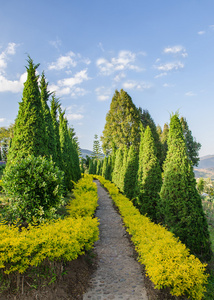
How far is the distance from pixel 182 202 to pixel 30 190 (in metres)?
4.50

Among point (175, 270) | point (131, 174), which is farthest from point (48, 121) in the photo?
point (175, 270)

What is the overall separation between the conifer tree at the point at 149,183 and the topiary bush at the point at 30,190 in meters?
4.91

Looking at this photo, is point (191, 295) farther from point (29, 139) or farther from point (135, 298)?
point (29, 139)

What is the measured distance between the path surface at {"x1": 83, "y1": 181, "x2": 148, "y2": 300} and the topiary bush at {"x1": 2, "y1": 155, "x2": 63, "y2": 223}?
2.06 metres

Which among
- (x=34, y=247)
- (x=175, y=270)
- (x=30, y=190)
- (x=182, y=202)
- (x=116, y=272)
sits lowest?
(x=116, y=272)

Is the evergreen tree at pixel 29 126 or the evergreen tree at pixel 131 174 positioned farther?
the evergreen tree at pixel 131 174

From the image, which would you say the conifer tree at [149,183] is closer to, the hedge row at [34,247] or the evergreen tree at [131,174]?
the evergreen tree at [131,174]

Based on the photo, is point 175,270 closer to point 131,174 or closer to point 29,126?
point 29,126

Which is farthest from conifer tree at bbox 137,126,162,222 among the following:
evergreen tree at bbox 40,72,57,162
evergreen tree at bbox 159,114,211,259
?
evergreen tree at bbox 40,72,57,162

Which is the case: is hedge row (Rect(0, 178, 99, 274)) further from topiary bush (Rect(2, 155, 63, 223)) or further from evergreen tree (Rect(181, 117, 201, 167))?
evergreen tree (Rect(181, 117, 201, 167))

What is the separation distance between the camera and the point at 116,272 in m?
4.83

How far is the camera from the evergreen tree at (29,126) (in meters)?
6.67

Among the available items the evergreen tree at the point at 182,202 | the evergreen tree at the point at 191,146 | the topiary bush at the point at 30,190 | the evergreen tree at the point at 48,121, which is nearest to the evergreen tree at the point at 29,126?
the topiary bush at the point at 30,190

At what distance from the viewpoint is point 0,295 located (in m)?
3.13
